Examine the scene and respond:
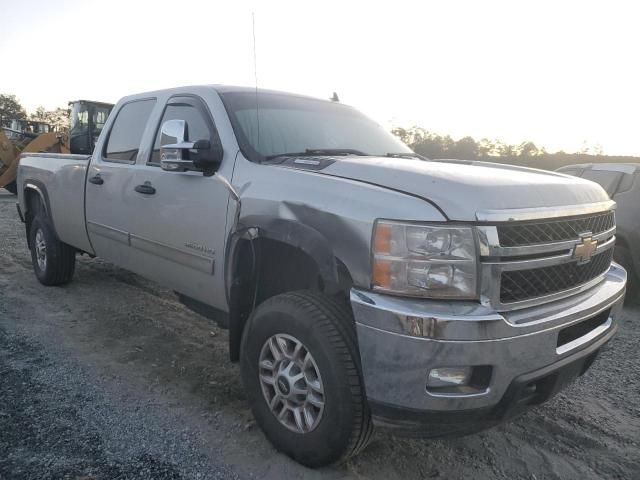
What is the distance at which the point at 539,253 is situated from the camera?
88.1 inches

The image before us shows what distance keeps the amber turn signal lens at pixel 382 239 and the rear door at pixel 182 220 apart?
46.2 inches

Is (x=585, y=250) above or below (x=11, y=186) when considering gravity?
above

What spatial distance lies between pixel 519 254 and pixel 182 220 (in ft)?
6.98

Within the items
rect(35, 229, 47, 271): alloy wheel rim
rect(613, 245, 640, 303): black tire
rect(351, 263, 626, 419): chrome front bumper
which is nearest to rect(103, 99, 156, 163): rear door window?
rect(35, 229, 47, 271): alloy wheel rim

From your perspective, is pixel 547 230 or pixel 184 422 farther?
pixel 184 422

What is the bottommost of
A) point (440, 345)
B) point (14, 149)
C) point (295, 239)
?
point (14, 149)

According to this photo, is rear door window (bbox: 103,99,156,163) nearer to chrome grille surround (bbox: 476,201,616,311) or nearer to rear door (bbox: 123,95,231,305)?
rear door (bbox: 123,95,231,305)

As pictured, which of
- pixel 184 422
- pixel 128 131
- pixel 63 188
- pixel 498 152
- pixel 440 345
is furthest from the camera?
pixel 498 152

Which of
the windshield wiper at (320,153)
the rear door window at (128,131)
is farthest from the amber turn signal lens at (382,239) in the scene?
the rear door window at (128,131)

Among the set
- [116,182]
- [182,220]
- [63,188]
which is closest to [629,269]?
[182,220]

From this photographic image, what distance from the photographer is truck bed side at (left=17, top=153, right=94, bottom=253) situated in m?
4.71

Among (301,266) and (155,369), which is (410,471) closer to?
(301,266)

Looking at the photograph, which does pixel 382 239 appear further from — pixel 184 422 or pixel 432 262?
pixel 184 422

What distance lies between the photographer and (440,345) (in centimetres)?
202
